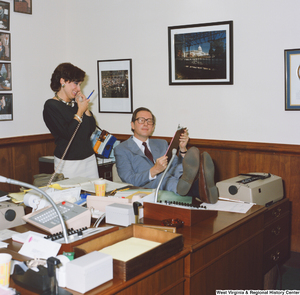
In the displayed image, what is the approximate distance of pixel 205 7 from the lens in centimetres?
362

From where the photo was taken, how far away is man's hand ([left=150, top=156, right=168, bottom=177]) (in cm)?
283

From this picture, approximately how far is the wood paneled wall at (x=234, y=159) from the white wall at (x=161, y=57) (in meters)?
0.08

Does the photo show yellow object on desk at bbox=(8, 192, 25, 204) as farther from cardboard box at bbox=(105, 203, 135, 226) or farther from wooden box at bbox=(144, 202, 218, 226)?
wooden box at bbox=(144, 202, 218, 226)

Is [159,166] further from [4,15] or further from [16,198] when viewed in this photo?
[4,15]

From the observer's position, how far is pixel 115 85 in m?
4.31

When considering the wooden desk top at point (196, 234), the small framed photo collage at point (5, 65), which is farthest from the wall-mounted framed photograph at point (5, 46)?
the wooden desk top at point (196, 234)

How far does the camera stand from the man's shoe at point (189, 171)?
2.43 meters

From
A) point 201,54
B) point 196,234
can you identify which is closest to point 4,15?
point 201,54

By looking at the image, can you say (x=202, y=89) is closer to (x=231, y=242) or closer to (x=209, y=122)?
(x=209, y=122)

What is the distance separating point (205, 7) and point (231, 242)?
7.99 feet

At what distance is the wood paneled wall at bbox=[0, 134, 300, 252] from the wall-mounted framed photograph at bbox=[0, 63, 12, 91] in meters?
0.54

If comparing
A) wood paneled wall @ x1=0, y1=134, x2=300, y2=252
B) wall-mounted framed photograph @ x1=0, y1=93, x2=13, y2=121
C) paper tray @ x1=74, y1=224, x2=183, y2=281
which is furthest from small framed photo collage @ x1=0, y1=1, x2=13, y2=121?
paper tray @ x1=74, y1=224, x2=183, y2=281

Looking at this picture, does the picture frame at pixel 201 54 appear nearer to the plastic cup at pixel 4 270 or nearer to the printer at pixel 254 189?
the printer at pixel 254 189

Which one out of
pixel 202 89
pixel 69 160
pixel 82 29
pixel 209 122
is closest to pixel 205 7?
pixel 202 89
